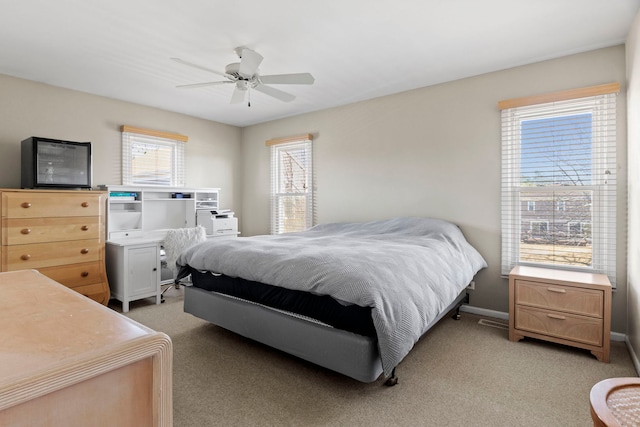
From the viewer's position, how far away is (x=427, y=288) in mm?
2150

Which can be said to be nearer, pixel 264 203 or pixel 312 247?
pixel 312 247

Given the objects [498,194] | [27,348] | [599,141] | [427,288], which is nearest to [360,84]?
[498,194]

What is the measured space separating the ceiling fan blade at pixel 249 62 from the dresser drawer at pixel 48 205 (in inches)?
82.6

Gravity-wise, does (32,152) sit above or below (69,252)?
above

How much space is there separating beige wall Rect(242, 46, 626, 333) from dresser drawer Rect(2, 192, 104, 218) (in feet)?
8.84

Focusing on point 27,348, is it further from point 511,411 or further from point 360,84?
point 360,84

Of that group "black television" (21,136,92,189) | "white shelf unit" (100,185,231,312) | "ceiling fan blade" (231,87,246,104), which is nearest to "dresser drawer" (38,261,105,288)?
"white shelf unit" (100,185,231,312)

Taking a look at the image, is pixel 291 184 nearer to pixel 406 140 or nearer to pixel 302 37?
pixel 406 140

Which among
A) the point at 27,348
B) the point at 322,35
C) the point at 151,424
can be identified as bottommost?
the point at 151,424

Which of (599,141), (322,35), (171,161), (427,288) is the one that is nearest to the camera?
(427,288)

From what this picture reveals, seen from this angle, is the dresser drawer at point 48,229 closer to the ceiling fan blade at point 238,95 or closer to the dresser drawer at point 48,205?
the dresser drawer at point 48,205

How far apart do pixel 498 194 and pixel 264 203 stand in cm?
341

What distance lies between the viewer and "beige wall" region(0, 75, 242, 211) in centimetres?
341

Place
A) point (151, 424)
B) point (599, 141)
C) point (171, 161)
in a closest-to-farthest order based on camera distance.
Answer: point (151, 424) < point (599, 141) < point (171, 161)
